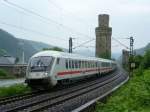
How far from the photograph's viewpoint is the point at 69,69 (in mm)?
34781

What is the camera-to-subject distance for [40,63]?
1180 inches

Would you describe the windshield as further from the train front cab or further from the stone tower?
the stone tower

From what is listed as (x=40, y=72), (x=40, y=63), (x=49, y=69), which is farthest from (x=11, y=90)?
(x=49, y=69)

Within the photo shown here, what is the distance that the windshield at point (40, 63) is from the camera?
1164 inches

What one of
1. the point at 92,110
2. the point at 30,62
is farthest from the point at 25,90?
the point at 92,110

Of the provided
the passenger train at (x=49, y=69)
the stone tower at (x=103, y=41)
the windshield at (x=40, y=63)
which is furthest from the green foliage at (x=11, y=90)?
the stone tower at (x=103, y=41)

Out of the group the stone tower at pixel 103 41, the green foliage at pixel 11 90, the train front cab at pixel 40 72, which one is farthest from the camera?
the stone tower at pixel 103 41

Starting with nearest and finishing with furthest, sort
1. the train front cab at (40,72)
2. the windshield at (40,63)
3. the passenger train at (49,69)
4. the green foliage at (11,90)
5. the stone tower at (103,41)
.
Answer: the green foliage at (11,90) → the train front cab at (40,72) → the passenger train at (49,69) → the windshield at (40,63) → the stone tower at (103,41)

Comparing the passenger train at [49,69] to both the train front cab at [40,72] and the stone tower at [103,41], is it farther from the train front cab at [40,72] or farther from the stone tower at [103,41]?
the stone tower at [103,41]

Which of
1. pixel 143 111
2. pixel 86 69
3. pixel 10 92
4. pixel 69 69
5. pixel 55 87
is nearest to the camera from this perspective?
pixel 143 111

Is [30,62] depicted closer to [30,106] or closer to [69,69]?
[69,69]

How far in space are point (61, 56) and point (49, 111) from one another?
45.1ft

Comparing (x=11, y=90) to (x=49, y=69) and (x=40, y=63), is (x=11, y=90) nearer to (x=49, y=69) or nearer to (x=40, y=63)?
(x=40, y=63)

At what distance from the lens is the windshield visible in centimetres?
2958
